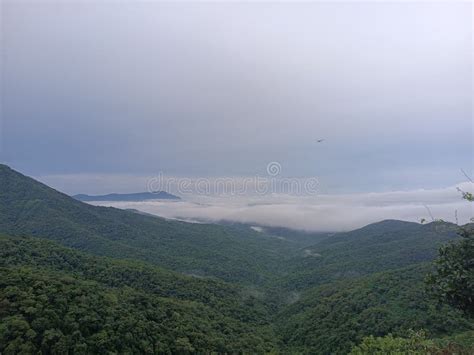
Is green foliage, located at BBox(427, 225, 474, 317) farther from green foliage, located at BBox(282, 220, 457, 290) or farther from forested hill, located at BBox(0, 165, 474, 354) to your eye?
green foliage, located at BBox(282, 220, 457, 290)

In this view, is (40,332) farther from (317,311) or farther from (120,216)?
(120,216)

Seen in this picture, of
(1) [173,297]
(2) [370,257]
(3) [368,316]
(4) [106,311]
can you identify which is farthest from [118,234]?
(3) [368,316]

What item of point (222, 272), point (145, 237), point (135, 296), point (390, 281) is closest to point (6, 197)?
point (145, 237)

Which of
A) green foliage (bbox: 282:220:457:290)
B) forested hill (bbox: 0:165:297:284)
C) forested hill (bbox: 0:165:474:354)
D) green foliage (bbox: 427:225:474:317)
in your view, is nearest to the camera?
green foliage (bbox: 427:225:474:317)

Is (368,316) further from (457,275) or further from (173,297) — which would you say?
(457,275)

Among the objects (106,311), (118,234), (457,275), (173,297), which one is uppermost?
(457,275)

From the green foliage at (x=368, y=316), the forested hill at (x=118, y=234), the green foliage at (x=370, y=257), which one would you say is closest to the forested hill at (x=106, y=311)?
the green foliage at (x=368, y=316)

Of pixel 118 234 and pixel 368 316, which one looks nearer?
pixel 368 316

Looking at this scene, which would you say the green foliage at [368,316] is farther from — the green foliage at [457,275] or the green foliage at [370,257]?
the green foliage at [457,275]

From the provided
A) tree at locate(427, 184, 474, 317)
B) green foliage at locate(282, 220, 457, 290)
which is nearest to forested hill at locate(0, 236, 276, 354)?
tree at locate(427, 184, 474, 317)
